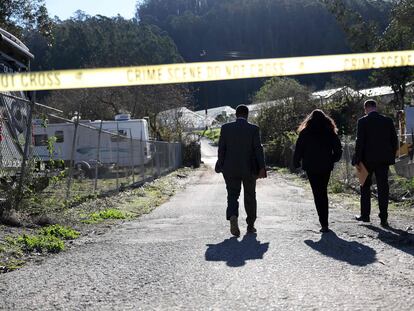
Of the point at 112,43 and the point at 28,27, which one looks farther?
the point at 112,43

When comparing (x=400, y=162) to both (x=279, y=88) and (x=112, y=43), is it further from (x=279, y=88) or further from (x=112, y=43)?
(x=112, y=43)

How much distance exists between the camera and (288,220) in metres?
9.70

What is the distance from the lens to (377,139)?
866 centimetres

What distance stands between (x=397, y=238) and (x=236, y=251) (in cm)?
203

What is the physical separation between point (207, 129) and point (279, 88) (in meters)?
29.0

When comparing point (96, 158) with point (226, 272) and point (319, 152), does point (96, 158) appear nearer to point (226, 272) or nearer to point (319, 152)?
point (319, 152)

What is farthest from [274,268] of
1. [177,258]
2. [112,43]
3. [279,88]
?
[112,43]

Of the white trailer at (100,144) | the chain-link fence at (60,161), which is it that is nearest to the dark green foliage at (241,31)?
the white trailer at (100,144)

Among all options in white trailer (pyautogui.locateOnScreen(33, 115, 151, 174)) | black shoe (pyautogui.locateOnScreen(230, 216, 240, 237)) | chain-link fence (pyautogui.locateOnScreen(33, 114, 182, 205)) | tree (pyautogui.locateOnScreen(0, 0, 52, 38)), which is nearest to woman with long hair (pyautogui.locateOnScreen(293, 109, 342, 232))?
black shoe (pyautogui.locateOnScreen(230, 216, 240, 237))

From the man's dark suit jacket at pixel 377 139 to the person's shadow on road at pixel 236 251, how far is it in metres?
2.26

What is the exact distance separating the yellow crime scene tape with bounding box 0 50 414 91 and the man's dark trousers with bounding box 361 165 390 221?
5.05 ft

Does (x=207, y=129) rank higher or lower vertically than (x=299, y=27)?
lower

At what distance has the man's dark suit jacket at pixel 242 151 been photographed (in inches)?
324

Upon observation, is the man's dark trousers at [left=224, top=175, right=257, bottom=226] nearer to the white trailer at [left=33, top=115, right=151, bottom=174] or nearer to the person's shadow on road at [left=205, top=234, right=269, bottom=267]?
the person's shadow on road at [left=205, top=234, right=269, bottom=267]
